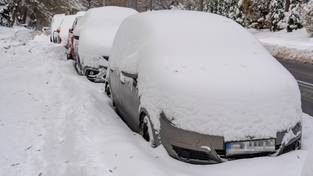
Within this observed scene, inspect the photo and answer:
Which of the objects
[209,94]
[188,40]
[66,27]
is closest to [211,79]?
[209,94]

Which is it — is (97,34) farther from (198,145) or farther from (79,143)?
(198,145)

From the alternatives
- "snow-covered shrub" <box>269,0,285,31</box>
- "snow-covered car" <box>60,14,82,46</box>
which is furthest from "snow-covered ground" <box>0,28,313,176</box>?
"snow-covered shrub" <box>269,0,285,31</box>

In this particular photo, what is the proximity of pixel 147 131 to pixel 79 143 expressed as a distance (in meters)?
0.85

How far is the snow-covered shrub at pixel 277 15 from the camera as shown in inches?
1302

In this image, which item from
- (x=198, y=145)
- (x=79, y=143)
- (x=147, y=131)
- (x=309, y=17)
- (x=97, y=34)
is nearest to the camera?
(x=198, y=145)

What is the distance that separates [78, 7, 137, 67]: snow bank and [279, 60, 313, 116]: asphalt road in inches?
181

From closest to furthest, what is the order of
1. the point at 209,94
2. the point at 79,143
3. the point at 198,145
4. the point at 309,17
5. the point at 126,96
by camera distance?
the point at 198,145 → the point at 209,94 → the point at 79,143 → the point at 126,96 → the point at 309,17

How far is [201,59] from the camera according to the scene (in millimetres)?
5641

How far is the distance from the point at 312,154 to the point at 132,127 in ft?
10.8

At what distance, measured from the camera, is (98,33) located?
12055mm

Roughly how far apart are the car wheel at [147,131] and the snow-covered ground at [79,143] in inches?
3.4

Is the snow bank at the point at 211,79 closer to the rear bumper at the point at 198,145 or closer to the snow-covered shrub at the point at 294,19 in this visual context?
the rear bumper at the point at 198,145

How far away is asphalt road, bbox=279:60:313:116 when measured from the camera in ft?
31.7

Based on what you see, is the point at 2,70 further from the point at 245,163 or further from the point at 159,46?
the point at 245,163
